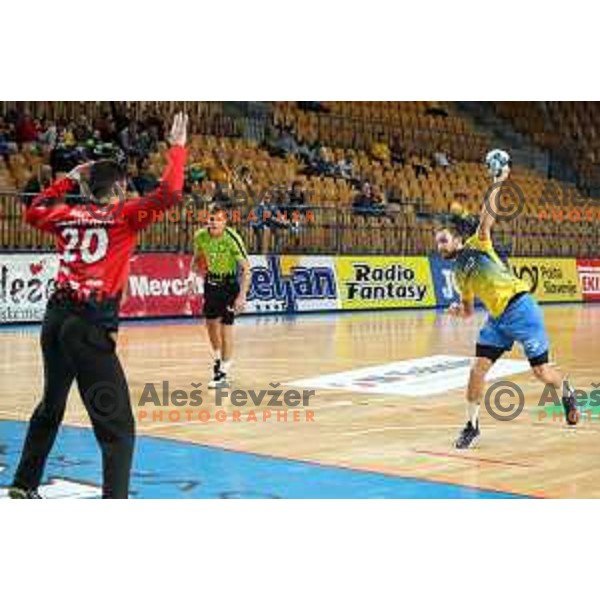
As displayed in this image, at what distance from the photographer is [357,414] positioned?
34.9ft

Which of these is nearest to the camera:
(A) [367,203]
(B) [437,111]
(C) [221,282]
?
(C) [221,282]

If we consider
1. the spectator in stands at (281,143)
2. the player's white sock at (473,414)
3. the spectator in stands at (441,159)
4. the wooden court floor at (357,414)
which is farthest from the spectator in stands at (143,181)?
the spectator in stands at (441,159)

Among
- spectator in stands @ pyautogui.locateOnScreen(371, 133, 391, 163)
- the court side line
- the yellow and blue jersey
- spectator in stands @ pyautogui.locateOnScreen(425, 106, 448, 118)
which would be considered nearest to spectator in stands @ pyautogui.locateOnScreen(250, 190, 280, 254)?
spectator in stands @ pyautogui.locateOnScreen(371, 133, 391, 163)

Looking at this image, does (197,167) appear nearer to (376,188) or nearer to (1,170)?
(1,170)

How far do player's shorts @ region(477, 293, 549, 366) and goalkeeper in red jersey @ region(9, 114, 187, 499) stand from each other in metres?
3.65

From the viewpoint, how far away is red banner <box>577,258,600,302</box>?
32.4m

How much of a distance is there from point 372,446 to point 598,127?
98.1ft

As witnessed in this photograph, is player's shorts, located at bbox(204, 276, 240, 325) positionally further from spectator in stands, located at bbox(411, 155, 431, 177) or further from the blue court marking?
spectator in stands, located at bbox(411, 155, 431, 177)

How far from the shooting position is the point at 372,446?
8922 mm

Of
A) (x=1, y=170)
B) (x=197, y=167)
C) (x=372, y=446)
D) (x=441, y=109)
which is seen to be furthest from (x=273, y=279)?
(x=372, y=446)

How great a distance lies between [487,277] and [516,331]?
475mm

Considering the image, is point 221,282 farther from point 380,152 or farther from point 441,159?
point 441,159

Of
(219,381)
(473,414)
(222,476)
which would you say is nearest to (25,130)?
(219,381)

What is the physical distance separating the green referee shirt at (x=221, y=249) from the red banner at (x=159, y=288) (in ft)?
29.1
